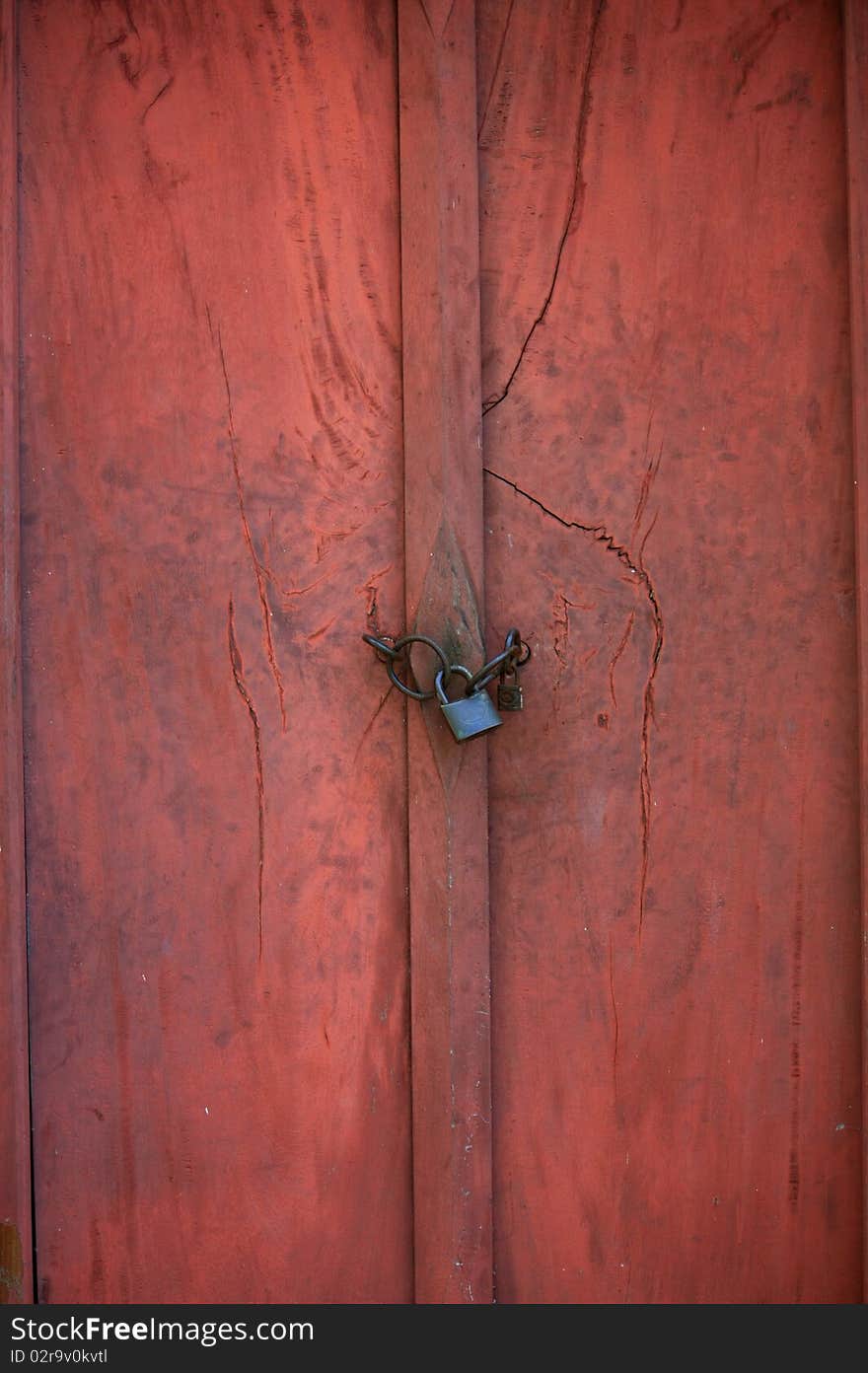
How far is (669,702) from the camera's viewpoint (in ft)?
4.23

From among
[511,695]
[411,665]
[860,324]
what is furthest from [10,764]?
[860,324]

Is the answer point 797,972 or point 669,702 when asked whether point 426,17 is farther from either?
point 797,972

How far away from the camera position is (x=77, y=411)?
127 cm

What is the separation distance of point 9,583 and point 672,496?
786 millimetres

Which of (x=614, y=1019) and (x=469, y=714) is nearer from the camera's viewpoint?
(x=469, y=714)

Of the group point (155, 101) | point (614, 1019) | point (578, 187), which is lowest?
point (614, 1019)

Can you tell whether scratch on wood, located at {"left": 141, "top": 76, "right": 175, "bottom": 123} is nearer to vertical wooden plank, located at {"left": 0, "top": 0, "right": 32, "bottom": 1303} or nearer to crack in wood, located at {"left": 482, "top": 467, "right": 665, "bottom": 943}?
vertical wooden plank, located at {"left": 0, "top": 0, "right": 32, "bottom": 1303}

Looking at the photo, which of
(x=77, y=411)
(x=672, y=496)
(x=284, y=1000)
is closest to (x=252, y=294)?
(x=77, y=411)

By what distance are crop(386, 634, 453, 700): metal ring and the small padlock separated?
0.02 m

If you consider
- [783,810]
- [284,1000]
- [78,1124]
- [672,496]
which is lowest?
[78,1124]

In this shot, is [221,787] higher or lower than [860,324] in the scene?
lower

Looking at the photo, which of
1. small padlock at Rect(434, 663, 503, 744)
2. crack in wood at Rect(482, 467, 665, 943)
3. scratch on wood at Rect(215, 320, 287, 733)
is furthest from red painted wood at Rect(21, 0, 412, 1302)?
crack in wood at Rect(482, 467, 665, 943)

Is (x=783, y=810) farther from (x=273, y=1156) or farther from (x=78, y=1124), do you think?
(x=78, y=1124)

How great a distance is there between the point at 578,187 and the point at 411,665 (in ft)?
1.97
